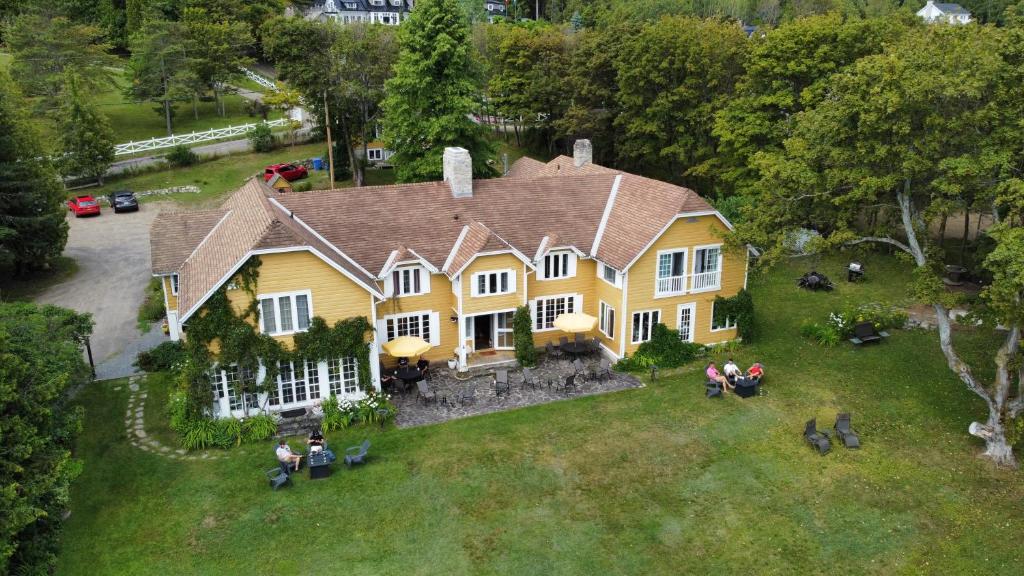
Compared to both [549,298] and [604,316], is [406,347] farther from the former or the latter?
[604,316]

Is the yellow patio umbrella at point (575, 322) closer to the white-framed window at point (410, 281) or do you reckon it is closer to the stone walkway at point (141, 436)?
the white-framed window at point (410, 281)

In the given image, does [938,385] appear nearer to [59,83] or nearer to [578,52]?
[578,52]

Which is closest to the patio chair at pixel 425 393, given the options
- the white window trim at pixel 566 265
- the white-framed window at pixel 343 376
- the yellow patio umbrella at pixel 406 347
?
the yellow patio umbrella at pixel 406 347

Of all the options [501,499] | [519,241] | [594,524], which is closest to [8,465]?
[501,499]

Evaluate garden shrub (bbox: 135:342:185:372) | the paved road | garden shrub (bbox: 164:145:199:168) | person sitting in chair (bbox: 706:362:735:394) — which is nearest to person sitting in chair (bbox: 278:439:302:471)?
garden shrub (bbox: 135:342:185:372)

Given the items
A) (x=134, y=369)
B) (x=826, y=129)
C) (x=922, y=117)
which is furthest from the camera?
(x=134, y=369)

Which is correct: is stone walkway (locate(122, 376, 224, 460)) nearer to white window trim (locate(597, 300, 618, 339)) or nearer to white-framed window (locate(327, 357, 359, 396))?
white-framed window (locate(327, 357, 359, 396))
